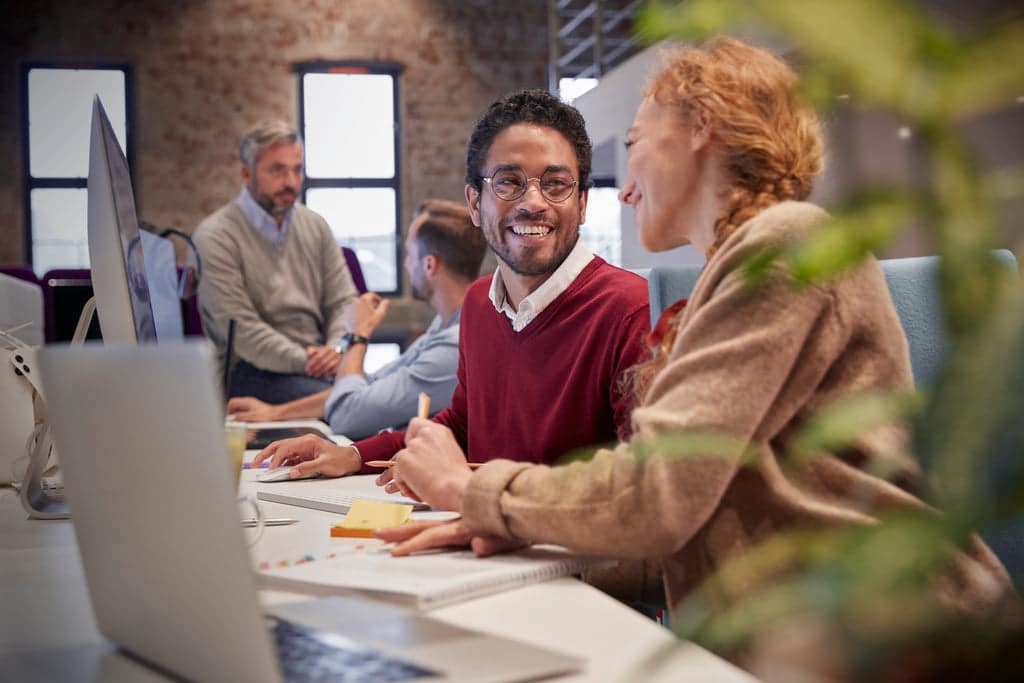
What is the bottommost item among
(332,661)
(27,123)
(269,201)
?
(332,661)

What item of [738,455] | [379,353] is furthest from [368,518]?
[379,353]

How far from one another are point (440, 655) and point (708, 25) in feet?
1.64

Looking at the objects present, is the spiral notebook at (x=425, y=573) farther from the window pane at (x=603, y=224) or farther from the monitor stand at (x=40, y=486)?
the window pane at (x=603, y=224)

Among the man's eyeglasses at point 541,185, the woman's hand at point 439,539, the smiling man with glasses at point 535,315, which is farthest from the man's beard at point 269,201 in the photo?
the woman's hand at point 439,539

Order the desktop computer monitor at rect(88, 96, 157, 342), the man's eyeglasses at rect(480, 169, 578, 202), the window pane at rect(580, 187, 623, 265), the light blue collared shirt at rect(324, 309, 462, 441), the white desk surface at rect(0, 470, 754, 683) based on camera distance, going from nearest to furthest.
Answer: the white desk surface at rect(0, 470, 754, 683), the desktop computer monitor at rect(88, 96, 157, 342), the man's eyeglasses at rect(480, 169, 578, 202), the light blue collared shirt at rect(324, 309, 462, 441), the window pane at rect(580, 187, 623, 265)

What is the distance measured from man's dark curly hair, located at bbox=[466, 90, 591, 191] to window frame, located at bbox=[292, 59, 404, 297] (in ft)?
22.3

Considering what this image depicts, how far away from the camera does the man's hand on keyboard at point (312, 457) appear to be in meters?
1.71

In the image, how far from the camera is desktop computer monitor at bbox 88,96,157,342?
1175 millimetres

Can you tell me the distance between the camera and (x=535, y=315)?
1.74 metres

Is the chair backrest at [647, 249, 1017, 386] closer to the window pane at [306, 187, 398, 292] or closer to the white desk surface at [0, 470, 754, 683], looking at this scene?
the white desk surface at [0, 470, 754, 683]

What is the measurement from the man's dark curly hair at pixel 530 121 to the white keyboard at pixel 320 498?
674 millimetres

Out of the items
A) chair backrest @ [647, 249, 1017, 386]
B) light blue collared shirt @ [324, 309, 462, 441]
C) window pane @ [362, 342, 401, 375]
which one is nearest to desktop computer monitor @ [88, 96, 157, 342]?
chair backrest @ [647, 249, 1017, 386]

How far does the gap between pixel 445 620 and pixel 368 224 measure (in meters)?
8.04

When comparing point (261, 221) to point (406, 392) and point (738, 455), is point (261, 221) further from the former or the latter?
point (738, 455)
